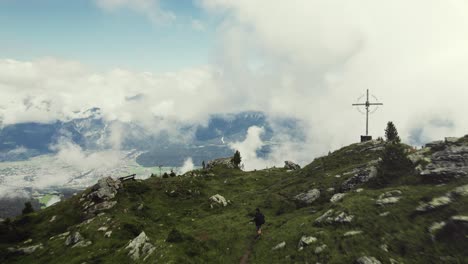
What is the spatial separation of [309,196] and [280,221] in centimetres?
1182

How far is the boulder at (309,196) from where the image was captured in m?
64.5

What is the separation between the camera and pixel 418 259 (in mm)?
34375

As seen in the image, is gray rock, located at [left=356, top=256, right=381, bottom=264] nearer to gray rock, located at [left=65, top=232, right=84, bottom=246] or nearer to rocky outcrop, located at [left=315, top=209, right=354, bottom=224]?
rocky outcrop, located at [left=315, top=209, right=354, bottom=224]

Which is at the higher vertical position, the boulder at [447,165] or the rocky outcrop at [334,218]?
the boulder at [447,165]

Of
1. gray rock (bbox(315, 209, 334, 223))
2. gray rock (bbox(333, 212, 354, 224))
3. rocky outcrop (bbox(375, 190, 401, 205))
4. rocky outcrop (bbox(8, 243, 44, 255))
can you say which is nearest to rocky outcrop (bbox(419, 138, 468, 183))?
rocky outcrop (bbox(375, 190, 401, 205))

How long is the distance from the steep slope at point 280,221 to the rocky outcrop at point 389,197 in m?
0.14

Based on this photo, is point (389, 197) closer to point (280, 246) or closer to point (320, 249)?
point (320, 249)

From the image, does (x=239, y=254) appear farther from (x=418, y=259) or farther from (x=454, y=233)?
(x=454, y=233)

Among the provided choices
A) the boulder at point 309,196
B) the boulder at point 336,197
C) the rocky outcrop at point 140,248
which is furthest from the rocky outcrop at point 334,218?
the rocky outcrop at point 140,248

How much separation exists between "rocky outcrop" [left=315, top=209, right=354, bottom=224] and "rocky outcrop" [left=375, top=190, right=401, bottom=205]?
538 centimetres

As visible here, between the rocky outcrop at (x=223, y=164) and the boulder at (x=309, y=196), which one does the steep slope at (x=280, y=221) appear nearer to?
the boulder at (x=309, y=196)

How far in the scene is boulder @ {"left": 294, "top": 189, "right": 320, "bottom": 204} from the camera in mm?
64500

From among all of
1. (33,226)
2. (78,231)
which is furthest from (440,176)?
(33,226)

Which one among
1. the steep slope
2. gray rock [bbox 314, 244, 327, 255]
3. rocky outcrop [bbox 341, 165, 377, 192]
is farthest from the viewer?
rocky outcrop [bbox 341, 165, 377, 192]
